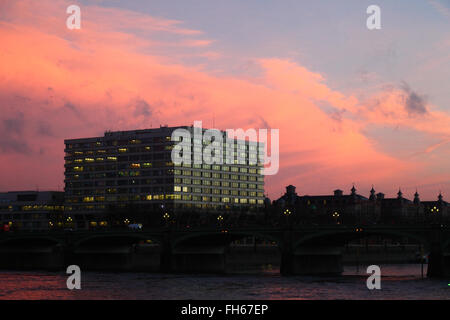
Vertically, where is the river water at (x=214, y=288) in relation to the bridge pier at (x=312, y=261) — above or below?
below

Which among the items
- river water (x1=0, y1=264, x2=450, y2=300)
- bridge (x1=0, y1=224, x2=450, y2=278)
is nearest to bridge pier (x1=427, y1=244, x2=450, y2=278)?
bridge (x1=0, y1=224, x2=450, y2=278)

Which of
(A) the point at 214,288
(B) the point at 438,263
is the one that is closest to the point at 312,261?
(B) the point at 438,263

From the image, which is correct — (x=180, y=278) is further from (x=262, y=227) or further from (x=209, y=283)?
(x=262, y=227)

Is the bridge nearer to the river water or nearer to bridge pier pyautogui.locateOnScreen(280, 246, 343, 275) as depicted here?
bridge pier pyautogui.locateOnScreen(280, 246, 343, 275)

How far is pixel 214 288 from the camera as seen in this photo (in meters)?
91.7

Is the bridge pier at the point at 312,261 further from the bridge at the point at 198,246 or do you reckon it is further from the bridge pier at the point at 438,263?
the bridge pier at the point at 438,263

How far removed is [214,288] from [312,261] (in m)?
34.9

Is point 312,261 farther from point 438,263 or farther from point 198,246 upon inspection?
point 438,263

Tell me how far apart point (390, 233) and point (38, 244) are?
76507 mm

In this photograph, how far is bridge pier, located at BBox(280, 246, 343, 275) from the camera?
118m

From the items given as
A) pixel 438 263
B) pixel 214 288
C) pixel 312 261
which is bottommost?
pixel 214 288

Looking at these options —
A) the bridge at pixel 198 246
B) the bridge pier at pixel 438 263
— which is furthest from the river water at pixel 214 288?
the bridge at pixel 198 246

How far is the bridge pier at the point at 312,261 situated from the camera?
11769 cm
